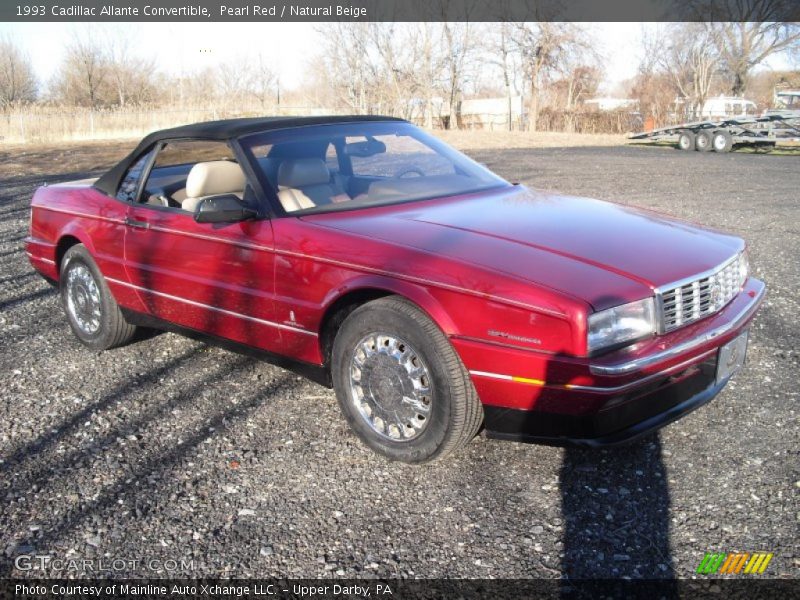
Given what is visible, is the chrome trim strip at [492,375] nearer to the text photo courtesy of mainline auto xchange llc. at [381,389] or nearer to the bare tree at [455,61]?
the text photo courtesy of mainline auto xchange llc. at [381,389]

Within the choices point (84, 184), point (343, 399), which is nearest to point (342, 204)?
point (343, 399)

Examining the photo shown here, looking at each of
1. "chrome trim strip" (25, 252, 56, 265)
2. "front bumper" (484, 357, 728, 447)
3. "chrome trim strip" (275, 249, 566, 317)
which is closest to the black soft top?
"chrome trim strip" (25, 252, 56, 265)

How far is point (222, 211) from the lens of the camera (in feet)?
11.9

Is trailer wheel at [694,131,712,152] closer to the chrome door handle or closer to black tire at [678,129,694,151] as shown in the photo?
black tire at [678,129,694,151]

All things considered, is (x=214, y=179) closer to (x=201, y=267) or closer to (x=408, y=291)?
(x=201, y=267)

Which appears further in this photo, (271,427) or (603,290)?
(271,427)

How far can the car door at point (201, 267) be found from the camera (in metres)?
3.75

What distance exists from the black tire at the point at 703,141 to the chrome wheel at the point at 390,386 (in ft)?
85.0

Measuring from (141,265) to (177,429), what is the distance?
3.78 feet

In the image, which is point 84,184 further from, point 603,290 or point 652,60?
point 652,60

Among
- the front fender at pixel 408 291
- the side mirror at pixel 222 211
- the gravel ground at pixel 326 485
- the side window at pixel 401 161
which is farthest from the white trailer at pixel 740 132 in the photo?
the front fender at pixel 408 291

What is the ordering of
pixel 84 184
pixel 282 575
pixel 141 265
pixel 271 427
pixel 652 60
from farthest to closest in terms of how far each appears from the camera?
pixel 652 60
pixel 84 184
pixel 141 265
pixel 271 427
pixel 282 575

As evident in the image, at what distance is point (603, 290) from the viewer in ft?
9.21

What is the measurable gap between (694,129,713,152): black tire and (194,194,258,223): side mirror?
25.7 m
